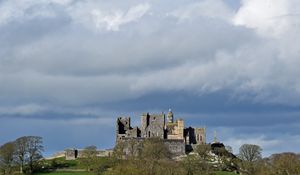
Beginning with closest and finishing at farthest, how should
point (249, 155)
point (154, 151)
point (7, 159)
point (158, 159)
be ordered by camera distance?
point (158, 159) < point (154, 151) < point (7, 159) < point (249, 155)

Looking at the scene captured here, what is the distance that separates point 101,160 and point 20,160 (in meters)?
16.2

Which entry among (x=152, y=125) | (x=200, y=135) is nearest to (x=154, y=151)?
(x=152, y=125)

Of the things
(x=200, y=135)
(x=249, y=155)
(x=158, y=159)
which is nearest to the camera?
(x=158, y=159)

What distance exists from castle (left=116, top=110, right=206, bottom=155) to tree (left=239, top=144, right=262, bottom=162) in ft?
31.1

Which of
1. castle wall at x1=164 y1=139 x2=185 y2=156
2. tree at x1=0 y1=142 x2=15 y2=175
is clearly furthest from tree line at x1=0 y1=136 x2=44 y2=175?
castle wall at x1=164 y1=139 x2=185 y2=156

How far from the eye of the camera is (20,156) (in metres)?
156

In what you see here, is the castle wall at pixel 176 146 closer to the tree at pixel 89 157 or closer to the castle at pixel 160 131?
the castle at pixel 160 131

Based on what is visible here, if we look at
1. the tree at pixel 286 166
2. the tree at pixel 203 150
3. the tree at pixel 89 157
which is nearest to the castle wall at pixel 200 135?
the tree at pixel 203 150

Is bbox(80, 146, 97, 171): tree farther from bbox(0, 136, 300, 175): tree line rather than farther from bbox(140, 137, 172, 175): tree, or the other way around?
bbox(140, 137, 172, 175): tree

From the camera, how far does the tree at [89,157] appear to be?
6058 inches

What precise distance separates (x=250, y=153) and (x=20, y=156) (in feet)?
148

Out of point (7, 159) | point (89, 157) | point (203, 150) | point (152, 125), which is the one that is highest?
point (152, 125)

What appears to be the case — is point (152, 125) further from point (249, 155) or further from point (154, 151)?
point (249, 155)

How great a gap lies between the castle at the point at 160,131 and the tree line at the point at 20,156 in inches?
737
